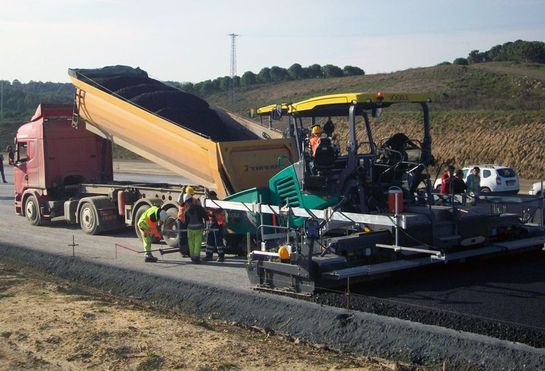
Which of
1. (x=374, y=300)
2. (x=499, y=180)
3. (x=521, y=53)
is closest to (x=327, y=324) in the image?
(x=374, y=300)

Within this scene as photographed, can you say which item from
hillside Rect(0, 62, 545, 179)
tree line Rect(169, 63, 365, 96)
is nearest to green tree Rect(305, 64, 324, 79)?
tree line Rect(169, 63, 365, 96)

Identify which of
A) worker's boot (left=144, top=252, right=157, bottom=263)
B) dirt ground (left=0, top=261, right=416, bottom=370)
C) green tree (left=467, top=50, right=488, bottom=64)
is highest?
green tree (left=467, top=50, right=488, bottom=64)

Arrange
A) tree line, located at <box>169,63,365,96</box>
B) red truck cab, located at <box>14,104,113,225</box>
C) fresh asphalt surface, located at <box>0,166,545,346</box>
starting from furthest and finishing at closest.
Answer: tree line, located at <box>169,63,365,96</box> → red truck cab, located at <box>14,104,113,225</box> → fresh asphalt surface, located at <box>0,166,545,346</box>

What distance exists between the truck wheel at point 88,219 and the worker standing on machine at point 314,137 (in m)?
7.09

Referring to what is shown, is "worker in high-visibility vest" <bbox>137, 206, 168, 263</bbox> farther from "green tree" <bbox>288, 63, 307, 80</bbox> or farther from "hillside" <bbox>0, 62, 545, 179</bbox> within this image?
"green tree" <bbox>288, 63, 307, 80</bbox>

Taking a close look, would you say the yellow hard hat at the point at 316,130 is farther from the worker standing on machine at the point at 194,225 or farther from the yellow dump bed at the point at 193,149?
the worker standing on machine at the point at 194,225

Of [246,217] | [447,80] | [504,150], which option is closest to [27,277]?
[246,217]

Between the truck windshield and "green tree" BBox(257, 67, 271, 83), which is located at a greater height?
"green tree" BBox(257, 67, 271, 83)

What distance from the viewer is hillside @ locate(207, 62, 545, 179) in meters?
35.3

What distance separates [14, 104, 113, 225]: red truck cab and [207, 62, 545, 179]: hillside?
7240mm

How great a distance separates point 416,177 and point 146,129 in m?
5.92

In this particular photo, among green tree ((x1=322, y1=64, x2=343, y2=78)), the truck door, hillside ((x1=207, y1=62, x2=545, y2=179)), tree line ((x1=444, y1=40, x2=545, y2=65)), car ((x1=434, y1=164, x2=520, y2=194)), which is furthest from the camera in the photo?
green tree ((x1=322, y1=64, x2=343, y2=78))

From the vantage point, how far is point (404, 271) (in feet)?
34.6

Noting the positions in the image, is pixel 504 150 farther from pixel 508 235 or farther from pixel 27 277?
pixel 27 277
